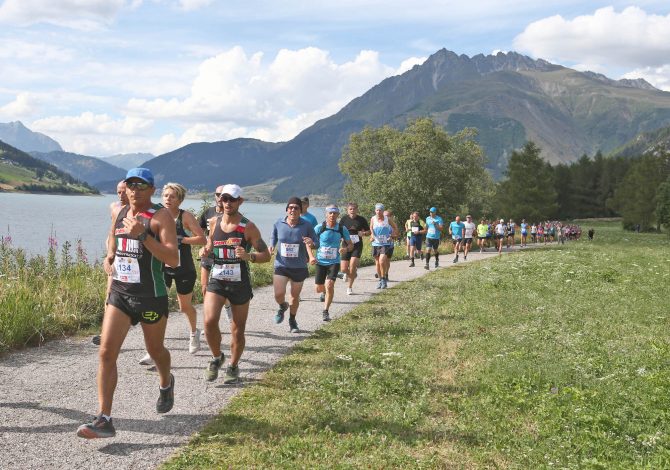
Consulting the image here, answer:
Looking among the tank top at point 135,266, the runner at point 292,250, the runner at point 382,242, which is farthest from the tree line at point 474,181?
the tank top at point 135,266

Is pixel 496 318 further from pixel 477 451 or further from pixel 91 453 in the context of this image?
pixel 91 453

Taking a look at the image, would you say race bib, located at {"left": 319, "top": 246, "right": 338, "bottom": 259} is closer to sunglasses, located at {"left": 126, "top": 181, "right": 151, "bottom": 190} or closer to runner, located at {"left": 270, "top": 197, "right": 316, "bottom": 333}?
runner, located at {"left": 270, "top": 197, "right": 316, "bottom": 333}

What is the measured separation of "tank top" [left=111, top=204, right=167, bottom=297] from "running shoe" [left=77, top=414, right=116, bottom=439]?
1195mm

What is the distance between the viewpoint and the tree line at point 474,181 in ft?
155

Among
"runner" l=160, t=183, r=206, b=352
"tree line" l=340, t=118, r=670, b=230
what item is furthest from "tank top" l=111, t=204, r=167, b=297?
"tree line" l=340, t=118, r=670, b=230

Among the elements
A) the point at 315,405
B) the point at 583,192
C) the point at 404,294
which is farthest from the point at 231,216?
the point at 583,192

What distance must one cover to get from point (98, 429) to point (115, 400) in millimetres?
1351

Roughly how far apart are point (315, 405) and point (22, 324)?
5476 mm

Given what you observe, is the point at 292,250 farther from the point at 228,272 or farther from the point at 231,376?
the point at 231,376

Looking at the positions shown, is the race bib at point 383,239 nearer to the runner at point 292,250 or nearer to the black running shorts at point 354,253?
the black running shorts at point 354,253

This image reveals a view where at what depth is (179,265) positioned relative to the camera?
798 cm

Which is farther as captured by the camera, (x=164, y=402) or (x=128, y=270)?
(x=164, y=402)

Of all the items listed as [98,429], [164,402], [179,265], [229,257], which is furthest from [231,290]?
[98,429]

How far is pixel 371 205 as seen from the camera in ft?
174
